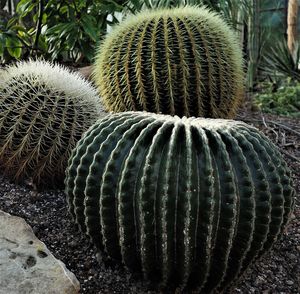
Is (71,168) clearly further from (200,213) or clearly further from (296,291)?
(296,291)

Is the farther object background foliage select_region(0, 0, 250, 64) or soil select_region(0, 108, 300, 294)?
background foliage select_region(0, 0, 250, 64)

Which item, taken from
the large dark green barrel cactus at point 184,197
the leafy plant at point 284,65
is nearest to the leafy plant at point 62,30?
the leafy plant at point 284,65

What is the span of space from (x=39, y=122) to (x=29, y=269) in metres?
1.04

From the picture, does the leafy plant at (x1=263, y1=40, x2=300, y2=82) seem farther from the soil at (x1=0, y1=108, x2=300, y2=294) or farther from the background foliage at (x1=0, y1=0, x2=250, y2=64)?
the soil at (x1=0, y1=108, x2=300, y2=294)

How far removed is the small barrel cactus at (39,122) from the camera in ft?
8.97

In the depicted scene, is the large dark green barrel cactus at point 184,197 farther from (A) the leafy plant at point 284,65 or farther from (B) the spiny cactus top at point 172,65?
(A) the leafy plant at point 284,65

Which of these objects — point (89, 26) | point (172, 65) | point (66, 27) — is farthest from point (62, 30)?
point (172, 65)

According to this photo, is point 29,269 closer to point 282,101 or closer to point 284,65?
point 282,101

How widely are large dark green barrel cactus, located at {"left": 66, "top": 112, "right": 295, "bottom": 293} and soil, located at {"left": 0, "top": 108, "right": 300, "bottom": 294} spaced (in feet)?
0.34

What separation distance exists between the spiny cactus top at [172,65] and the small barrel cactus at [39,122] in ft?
1.45

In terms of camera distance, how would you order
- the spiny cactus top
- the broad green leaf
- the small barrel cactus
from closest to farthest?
1. the small barrel cactus
2. the spiny cactus top
3. the broad green leaf

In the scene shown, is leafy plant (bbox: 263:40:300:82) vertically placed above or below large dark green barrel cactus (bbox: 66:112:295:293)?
below

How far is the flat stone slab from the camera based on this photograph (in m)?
1.77

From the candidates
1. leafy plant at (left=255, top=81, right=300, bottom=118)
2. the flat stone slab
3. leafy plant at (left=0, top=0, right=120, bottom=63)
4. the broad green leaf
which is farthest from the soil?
leafy plant at (left=255, top=81, right=300, bottom=118)
